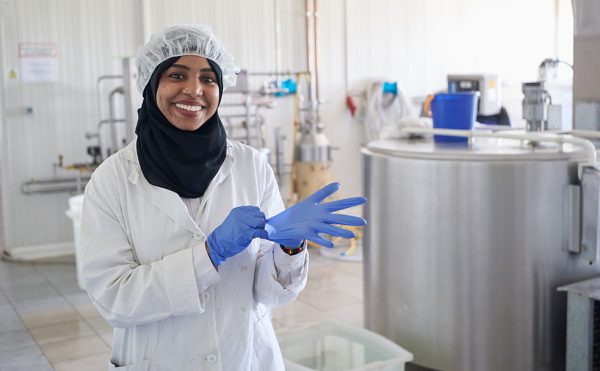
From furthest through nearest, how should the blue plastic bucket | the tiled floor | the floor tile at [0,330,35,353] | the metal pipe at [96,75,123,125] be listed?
the metal pipe at [96,75,123,125] < the floor tile at [0,330,35,353] < the tiled floor < the blue plastic bucket

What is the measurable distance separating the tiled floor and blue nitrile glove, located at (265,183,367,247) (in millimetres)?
2076

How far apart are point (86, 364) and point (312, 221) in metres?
2.23

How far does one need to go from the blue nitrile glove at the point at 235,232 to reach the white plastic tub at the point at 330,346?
1.52 meters

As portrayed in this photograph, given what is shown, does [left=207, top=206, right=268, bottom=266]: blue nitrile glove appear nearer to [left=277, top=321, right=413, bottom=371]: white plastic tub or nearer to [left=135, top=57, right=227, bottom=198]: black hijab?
[left=135, top=57, right=227, bottom=198]: black hijab

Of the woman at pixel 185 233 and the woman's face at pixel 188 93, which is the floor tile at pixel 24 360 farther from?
the woman's face at pixel 188 93

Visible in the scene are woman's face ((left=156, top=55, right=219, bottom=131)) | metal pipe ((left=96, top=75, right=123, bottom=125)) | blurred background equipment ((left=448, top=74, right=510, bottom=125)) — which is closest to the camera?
woman's face ((left=156, top=55, right=219, bottom=131))

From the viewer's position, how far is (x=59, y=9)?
4.92 meters

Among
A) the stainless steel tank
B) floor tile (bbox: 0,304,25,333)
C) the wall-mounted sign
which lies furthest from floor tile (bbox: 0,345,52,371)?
the wall-mounted sign

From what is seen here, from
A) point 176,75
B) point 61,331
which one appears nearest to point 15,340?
point 61,331

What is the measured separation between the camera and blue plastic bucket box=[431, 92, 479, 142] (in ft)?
9.54

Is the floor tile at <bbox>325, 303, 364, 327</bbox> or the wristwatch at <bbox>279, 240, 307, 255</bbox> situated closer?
the wristwatch at <bbox>279, 240, 307, 255</bbox>

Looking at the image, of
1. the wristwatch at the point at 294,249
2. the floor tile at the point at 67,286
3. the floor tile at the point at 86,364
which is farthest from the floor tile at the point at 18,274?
the wristwatch at the point at 294,249

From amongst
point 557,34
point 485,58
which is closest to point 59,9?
point 485,58

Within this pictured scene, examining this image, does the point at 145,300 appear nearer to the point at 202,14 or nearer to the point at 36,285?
the point at 36,285
